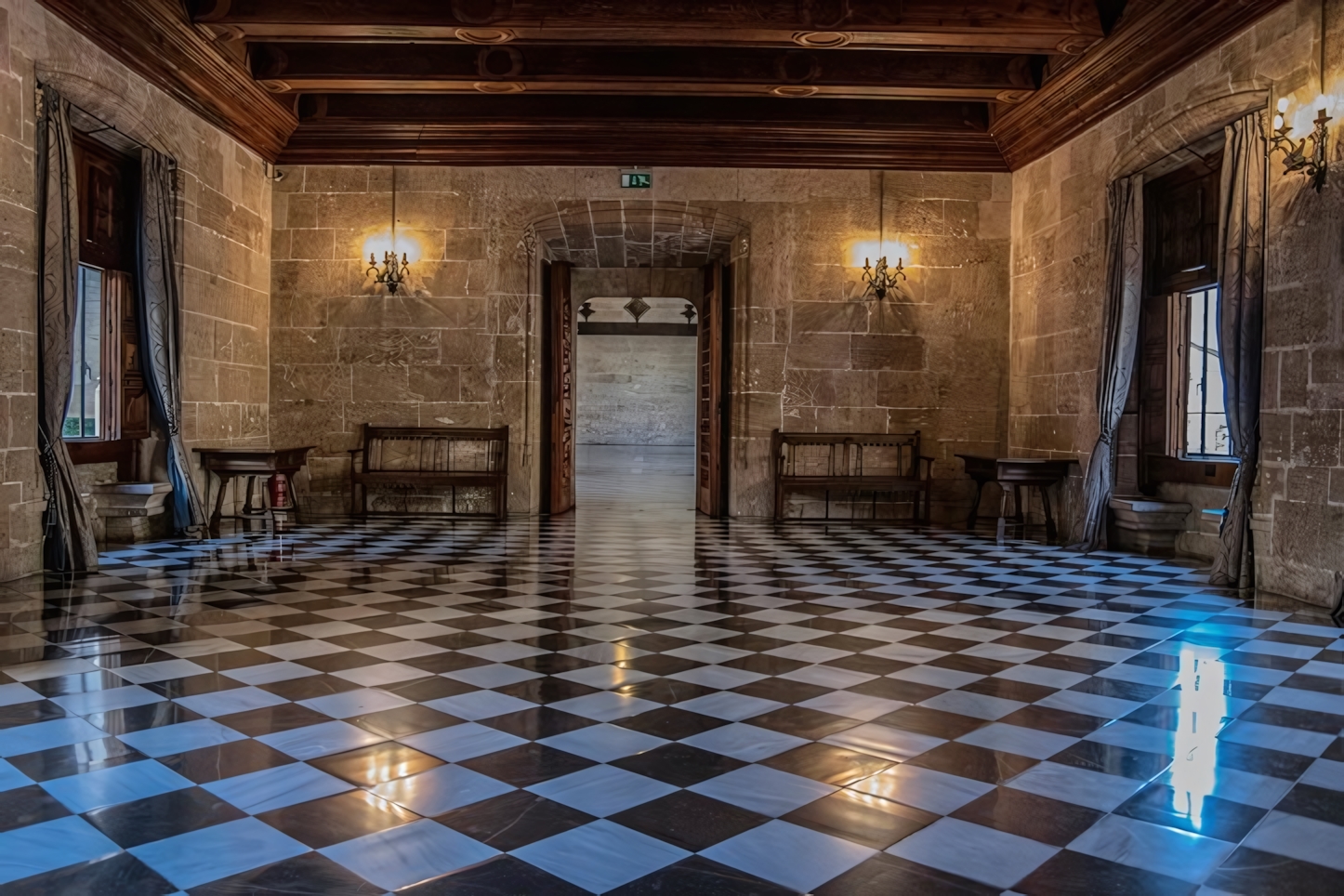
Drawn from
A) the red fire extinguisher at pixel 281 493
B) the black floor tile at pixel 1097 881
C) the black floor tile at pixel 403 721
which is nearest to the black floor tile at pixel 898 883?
the black floor tile at pixel 1097 881

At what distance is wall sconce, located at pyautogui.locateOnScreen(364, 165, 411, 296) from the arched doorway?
4.42 ft

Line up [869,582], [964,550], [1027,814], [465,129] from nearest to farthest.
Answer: [1027,814]
[869,582]
[964,550]
[465,129]

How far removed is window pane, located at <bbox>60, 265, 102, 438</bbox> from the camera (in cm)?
747

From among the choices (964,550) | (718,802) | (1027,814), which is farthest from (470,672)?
(964,550)

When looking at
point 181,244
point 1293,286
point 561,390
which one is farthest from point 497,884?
point 561,390

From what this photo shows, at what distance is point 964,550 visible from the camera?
8.03 meters

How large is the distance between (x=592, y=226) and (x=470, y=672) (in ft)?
23.2

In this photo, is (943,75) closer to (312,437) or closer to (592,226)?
(592,226)

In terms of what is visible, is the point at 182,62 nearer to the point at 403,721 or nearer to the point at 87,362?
the point at 87,362

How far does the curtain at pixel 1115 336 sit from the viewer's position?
786cm

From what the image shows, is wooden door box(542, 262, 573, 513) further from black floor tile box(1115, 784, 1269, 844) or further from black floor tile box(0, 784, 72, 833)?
black floor tile box(1115, 784, 1269, 844)

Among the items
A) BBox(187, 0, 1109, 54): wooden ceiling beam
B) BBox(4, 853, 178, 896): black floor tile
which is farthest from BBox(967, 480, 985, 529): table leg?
BBox(4, 853, 178, 896): black floor tile

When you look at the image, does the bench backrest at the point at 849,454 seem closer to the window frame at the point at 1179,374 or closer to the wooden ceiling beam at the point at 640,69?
the window frame at the point at 1179,374

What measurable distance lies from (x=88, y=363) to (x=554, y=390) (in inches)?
169
